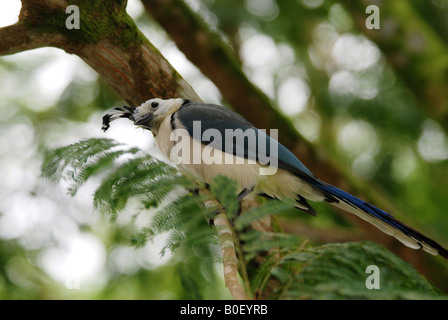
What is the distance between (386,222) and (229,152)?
3.83 feet

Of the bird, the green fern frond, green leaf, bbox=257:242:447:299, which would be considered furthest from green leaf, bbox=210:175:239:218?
the bird

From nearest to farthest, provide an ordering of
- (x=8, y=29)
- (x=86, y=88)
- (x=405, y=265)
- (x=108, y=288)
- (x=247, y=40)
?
1. (x=405, y=265)
2. (x=8, y=29)
3. (x=108, y=288)
4. (x=86, y=88)
5. (x=247, y=40)

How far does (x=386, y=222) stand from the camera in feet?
10.5

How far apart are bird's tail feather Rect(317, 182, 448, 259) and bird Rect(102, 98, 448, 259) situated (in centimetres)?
1

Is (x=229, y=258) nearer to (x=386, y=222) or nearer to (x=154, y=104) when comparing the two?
(x=386, y=222)

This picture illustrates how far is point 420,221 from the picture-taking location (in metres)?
5.68

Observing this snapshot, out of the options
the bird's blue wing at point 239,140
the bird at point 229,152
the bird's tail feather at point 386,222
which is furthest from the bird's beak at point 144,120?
the bird's tail feather at point 386,222

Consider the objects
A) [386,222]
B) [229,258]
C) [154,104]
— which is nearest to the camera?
[229,258]

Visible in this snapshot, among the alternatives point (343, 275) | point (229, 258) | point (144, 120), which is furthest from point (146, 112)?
point (343, 275)

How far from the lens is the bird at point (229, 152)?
358 centimetres

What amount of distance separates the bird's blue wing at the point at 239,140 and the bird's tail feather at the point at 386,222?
0.77ft

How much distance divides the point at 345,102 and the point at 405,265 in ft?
14.1
